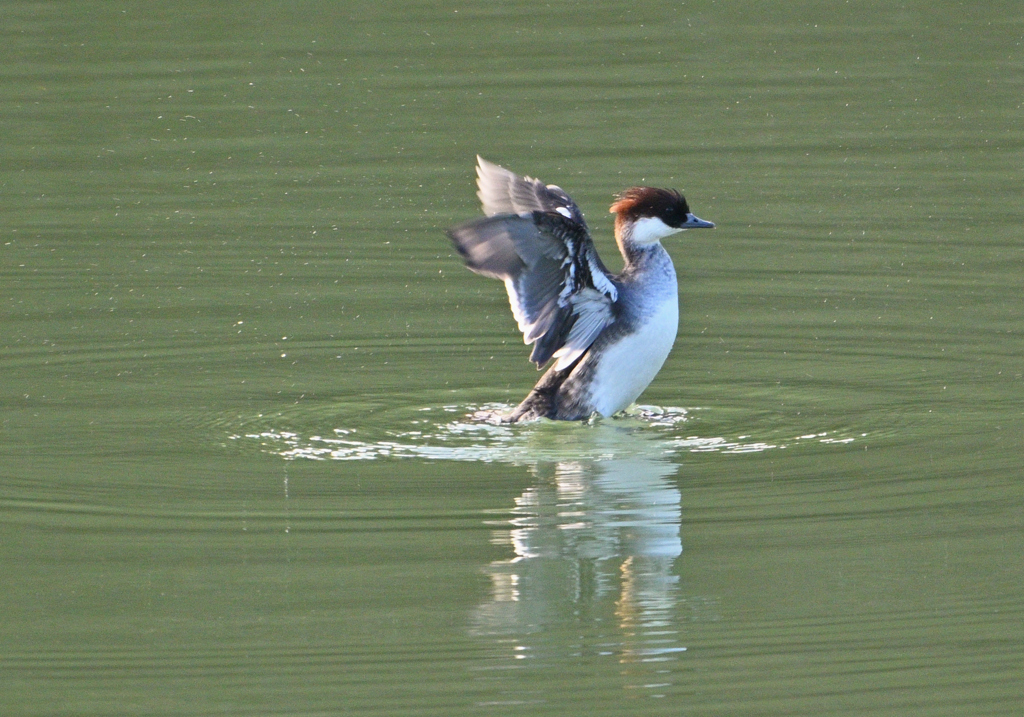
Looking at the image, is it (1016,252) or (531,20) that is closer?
(1016,252)

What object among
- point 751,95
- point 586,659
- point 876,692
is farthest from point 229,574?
point 751,95

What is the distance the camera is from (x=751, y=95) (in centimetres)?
1712

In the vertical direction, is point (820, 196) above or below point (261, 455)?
above

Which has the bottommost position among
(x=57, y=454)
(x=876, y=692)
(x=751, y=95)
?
(x=876, y=692)

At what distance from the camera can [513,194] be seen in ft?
33.1

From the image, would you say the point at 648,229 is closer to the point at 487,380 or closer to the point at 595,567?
the point at 487,380

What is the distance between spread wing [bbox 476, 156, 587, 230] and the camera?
994 cm

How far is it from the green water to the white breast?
286 millimetres

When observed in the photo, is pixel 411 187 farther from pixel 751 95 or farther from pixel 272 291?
pixel 751 95

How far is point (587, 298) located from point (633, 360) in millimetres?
424

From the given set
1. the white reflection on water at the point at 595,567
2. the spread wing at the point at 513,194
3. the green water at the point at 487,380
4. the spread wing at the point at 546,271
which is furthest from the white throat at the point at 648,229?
the white reflection on water at the point at 595,567

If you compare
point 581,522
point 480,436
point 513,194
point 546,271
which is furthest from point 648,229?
point 581,522

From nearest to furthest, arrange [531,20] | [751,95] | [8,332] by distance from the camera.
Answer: [8,332] → [751,95] → [531,20]

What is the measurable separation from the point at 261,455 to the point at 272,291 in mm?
3582
